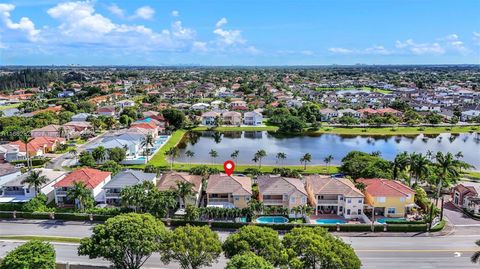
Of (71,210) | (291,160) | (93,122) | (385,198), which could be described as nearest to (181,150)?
(291,160)

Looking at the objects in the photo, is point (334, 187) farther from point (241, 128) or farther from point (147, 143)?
point (241, 128)

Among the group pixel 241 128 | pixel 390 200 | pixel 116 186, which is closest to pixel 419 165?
pixel 390 200

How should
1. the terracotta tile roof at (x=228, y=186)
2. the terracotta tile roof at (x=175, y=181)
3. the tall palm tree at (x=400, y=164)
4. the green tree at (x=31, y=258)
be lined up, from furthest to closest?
the tall palm tree at (x=400, y=164) → the terracotta tile roof at (x=175, y=181) → the terracotta tile roof at (x=228, y=186) → the green tree at (x=31, y=258)

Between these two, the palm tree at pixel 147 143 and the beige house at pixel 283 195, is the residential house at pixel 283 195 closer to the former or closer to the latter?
the beige house at pixel 283 195

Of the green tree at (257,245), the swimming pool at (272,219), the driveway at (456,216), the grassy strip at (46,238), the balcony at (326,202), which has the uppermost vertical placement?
the green tree at (257,245)

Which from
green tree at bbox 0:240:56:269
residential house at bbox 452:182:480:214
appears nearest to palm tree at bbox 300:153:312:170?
residential house at bbox 452:182:480:214

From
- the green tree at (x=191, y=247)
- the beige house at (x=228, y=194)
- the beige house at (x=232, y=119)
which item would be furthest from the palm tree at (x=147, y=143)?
the green tree at (x=191, y=247)

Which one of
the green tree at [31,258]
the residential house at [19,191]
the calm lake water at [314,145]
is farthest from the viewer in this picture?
the calm lake water at [314,145]
